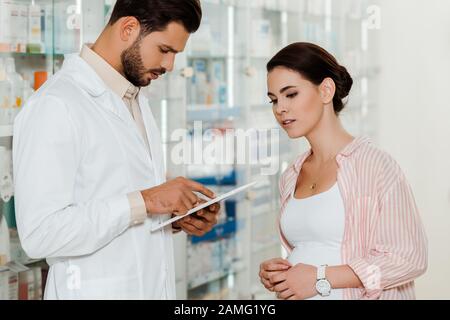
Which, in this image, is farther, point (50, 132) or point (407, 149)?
point (407, 149)

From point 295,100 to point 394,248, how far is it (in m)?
0.53

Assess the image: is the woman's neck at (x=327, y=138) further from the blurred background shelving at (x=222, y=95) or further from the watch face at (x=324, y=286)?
the blurred background shelving at (x=222, y=95)

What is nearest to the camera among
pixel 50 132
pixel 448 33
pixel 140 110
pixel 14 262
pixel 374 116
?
pixel 50 132

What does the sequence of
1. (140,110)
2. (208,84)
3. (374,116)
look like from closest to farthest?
(140,110) → (208,84) → (374,116)

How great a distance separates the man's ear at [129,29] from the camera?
1.75 meters

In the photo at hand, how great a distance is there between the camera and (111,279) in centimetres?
169

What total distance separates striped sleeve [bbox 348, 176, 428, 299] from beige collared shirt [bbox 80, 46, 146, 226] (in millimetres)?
593

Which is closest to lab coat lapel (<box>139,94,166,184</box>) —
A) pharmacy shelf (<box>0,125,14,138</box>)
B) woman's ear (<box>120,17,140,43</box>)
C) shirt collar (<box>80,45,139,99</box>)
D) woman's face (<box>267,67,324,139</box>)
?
shirt collar (<box>80,45,139,99</box>)

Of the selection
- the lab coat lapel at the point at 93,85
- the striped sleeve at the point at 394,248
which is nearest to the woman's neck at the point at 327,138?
the striped sleeve at the point at 394,248

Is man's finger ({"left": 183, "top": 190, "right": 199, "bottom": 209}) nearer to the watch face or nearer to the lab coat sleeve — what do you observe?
the lab coat sleeve

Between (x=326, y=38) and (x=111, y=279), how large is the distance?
344 centimetres

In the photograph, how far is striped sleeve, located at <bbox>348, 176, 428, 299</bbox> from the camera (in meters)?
1.66

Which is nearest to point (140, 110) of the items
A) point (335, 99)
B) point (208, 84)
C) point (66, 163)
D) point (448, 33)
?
point (66, 163)

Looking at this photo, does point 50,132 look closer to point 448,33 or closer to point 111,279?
point 111,279
